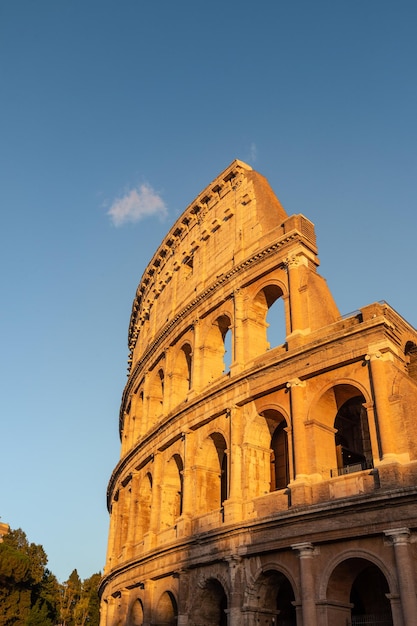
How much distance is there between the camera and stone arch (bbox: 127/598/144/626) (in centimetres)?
2267

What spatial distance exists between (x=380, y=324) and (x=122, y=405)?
20.2 meters

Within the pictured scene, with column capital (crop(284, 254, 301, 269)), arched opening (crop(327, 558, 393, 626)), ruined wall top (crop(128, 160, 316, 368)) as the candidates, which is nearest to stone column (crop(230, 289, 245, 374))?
ruined wall top (crop(128, 160, 316, 368))

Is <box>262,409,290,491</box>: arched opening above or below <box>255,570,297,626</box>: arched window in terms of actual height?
above

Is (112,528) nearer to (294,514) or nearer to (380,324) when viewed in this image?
(294,514)

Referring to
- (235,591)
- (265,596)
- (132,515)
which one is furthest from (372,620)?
(132,515)

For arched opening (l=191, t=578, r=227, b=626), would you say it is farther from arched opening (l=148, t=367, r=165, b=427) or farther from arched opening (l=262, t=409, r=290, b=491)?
arched opening (l=148, t=367, r=165, b=427)

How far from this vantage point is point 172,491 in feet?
75.9

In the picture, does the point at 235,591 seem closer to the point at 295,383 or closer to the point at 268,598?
the point at 268,598

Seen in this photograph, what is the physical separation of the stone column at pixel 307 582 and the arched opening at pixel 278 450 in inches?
148

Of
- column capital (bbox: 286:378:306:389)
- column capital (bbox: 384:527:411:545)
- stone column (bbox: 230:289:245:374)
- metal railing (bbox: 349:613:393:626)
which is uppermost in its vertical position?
stone column (bbox: 230:289:245:374)

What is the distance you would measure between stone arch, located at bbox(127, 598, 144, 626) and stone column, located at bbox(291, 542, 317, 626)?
379 inches

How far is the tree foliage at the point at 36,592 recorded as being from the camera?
118ft

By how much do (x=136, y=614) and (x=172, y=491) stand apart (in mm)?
4712

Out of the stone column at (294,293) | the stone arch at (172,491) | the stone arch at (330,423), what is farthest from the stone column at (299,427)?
the stone arch at (172,491)
